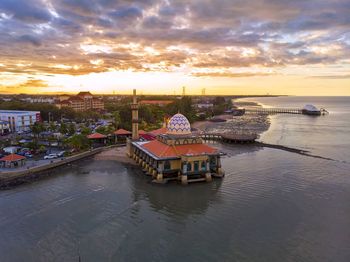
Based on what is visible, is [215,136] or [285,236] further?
[215,136]

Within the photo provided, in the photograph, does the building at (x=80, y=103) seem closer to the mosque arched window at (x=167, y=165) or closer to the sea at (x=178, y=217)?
the sea at (x=178, y=217)

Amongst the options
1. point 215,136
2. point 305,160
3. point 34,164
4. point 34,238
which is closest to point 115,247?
point 34,238

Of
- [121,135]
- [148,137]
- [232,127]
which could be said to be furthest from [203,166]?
[232,127]

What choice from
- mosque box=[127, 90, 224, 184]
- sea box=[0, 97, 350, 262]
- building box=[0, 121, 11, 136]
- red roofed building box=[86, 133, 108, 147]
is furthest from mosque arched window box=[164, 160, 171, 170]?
building box=[0, 121, 11, 136]

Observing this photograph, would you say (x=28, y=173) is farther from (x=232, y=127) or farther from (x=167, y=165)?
(x=232, y=127)

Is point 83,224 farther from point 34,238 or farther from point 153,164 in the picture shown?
point 153,164

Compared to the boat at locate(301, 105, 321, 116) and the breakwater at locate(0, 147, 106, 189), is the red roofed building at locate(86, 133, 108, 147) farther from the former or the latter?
the boat at locate(301, 105, 321, 116)
